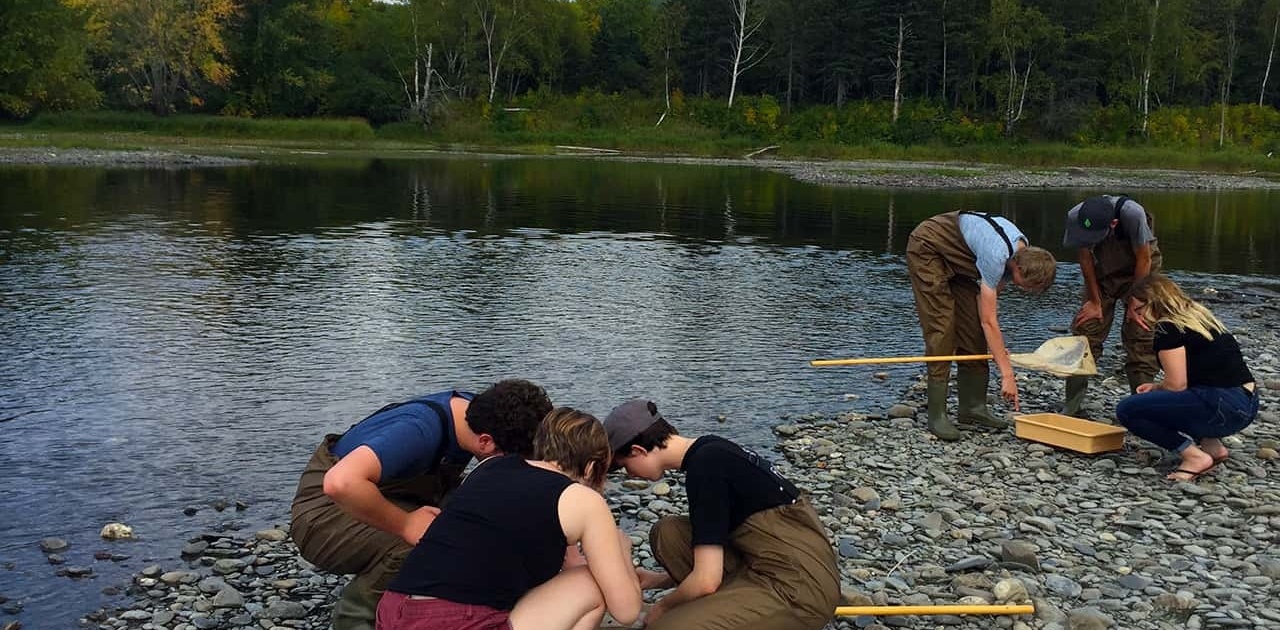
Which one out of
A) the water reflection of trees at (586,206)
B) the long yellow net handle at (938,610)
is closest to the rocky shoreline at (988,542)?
the long yellow net handle at (938,610)

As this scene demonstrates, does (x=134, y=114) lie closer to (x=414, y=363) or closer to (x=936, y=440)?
(x=414, y=363)

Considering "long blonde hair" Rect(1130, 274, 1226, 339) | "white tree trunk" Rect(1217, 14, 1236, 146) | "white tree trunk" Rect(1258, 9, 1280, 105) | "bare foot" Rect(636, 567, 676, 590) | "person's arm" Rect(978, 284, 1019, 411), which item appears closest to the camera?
"bare foot" Rect(636, 567, 676, 590)

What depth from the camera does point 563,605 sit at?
466 cm

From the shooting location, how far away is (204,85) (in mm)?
75812

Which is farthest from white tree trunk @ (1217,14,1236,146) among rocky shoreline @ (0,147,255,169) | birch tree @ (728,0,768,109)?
rocky shoreline @ (0,147,255,169)

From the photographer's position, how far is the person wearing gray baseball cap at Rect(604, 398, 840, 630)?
192 inches

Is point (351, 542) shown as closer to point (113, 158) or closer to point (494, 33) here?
point (113, 158)

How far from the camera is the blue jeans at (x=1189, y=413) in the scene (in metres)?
8.00

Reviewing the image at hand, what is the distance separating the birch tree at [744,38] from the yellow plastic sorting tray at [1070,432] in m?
64.5

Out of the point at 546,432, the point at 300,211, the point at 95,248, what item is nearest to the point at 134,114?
the point at 300,211

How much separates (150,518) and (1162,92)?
2940 inches

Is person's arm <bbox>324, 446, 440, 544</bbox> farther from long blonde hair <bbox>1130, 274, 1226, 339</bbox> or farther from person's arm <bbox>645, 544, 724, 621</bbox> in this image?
long blonde hair <bbox>1130, 274, 1226, 339</bbox>

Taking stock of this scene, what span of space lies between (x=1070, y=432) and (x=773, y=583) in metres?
4.73

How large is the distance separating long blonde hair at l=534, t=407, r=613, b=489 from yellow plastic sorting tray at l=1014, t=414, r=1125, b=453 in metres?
5.35
